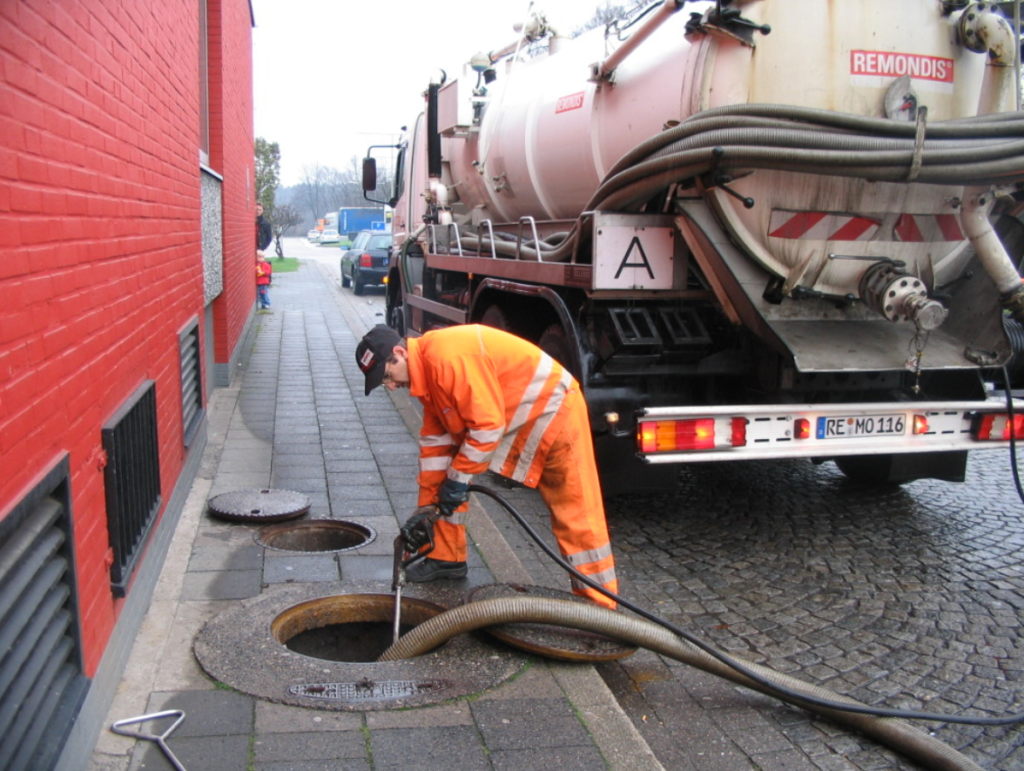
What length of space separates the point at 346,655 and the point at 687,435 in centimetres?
193

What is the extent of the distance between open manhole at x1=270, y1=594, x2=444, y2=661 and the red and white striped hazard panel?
2441 millimetres

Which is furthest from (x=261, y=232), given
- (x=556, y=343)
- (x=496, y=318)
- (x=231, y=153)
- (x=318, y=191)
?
(x=318, y=191)

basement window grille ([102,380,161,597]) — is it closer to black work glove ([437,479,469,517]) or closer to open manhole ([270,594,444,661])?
open manhole ([270,594,444,661])

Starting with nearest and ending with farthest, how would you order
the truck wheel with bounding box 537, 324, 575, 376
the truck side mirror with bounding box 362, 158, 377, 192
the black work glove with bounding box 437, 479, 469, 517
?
the black work glove with bounding box 437, 479, 469, 517 < the truck wheel with bounding box 537, 324, 575, 376 < the truck side mirror with bounding box 362, 158, 377, 192

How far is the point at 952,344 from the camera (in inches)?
190

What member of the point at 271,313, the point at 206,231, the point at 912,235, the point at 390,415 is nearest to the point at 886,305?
the point at 912,235

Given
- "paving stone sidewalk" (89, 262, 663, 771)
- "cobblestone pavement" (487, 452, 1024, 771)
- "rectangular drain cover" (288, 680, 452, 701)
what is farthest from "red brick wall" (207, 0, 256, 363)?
"rectangular drain cover" (288, 680, 452, 701)

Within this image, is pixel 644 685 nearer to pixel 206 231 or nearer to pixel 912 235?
pixel 912 235

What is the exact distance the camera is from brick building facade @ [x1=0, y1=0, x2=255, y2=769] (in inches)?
85.5

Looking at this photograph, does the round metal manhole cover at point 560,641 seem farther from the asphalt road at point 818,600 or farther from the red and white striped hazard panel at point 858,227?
the red and white striped hazard panel at point 858,227

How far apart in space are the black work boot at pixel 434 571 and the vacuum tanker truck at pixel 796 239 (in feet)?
3.46

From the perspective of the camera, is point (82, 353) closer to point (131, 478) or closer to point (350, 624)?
point (131, 478)

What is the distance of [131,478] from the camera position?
3635 mm

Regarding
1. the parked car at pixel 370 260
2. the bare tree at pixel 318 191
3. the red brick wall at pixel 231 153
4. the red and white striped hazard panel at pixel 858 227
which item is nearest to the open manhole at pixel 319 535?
the red and white striped hazard panel at pixel 858 227
